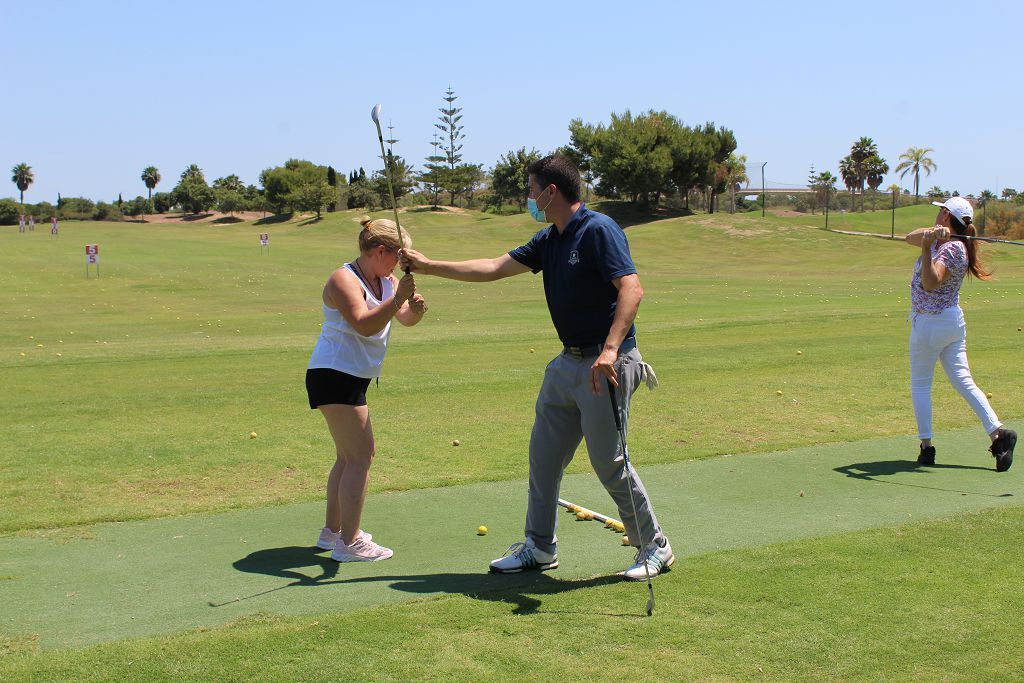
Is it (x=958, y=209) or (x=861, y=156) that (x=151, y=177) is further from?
(x=958, y=209)

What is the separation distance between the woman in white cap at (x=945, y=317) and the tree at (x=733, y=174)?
292 feet

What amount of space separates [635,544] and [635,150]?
83.4 metres

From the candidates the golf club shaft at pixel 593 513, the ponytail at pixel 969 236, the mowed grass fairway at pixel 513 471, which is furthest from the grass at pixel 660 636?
the ponytail at pixel 969 236

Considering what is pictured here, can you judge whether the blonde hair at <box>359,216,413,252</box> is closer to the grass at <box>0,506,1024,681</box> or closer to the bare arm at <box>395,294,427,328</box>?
the bare arm at <box>395,294,427,328</box>

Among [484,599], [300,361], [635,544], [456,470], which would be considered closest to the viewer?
[484,599]

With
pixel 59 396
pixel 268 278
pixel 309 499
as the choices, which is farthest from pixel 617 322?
pixel 268 278

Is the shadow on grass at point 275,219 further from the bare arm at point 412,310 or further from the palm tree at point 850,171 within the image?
the bare arm at point 412,310

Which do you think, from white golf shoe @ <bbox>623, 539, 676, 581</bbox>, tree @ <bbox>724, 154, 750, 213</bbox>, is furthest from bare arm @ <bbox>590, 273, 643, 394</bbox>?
tree @ <bbox>724, 154, 750, 213</bbox>

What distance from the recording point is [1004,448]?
324 inches

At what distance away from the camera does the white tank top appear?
20.1 feet

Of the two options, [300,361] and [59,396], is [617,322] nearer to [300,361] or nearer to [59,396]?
[59,396]

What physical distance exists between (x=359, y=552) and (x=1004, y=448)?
17.5ft

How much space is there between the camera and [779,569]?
571 centimetres

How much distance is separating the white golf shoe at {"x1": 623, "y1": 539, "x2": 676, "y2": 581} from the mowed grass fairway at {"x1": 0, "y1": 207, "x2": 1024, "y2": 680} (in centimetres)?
14
